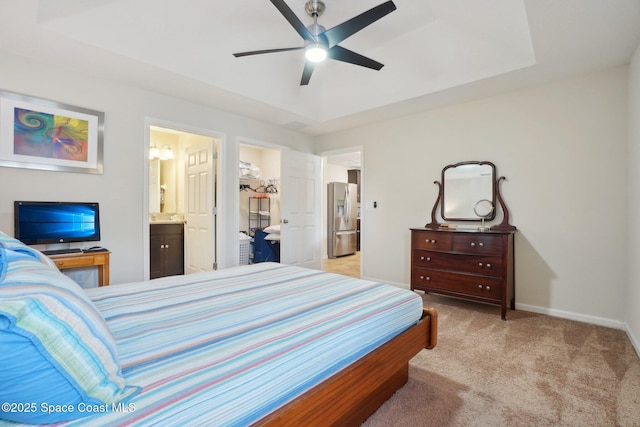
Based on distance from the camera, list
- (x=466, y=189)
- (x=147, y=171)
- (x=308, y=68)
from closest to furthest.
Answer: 1. (x=308, y=68)
2. (x=147, y=171)
3. (x=466, y=189)

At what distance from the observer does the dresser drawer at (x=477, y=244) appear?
303 cm

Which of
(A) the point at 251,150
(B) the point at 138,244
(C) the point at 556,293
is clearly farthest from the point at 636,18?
(A) the point at 251,150

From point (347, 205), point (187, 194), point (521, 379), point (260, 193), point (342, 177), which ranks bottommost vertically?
point (521, 379)

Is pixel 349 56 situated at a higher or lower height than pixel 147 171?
higher

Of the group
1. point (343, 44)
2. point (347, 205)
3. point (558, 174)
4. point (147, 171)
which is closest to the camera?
point (558, 174)

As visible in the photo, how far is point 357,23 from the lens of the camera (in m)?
2.22

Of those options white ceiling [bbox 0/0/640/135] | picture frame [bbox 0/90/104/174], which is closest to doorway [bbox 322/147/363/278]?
white ceiling [bbox 0/0/640/135]

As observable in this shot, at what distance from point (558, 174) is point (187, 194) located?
483 centimetres

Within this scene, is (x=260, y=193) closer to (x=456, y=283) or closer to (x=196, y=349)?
(x=456, y=283)

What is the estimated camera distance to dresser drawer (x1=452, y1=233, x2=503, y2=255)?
303 centimetres

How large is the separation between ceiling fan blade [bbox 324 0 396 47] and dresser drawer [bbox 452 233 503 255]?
88.5 inches

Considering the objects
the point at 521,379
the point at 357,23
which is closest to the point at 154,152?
the point at 357,23

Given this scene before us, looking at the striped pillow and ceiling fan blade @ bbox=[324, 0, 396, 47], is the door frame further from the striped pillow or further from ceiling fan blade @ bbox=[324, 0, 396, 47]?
the striped pillow

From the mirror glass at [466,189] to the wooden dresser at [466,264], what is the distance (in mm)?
508
